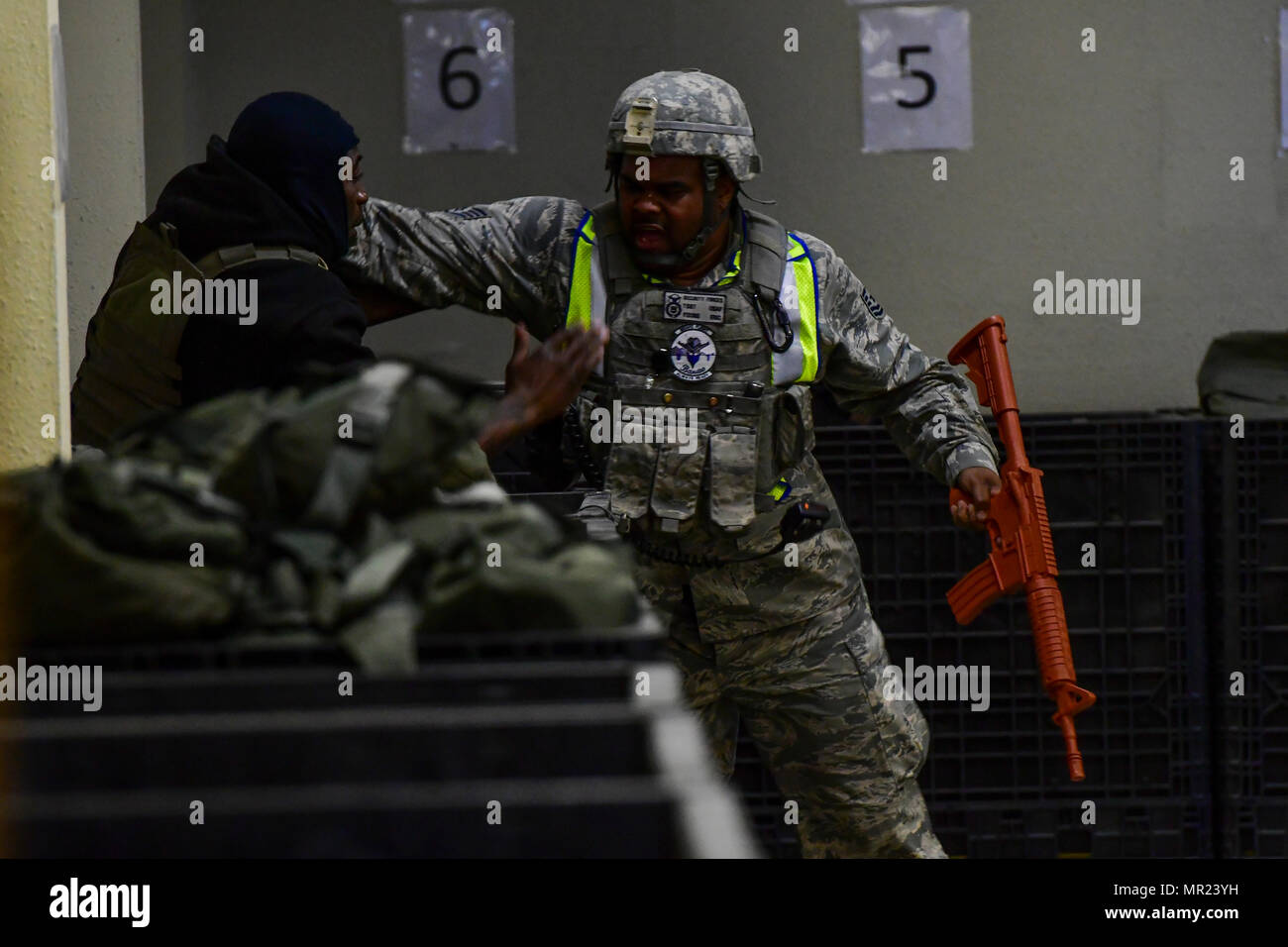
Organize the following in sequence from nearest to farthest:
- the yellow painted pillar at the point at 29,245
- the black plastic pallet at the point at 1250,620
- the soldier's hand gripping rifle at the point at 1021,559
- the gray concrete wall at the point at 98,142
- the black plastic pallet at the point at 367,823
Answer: the black plastic pallet at the point at 367,823 → the yellow painted pillar at the point at 29,245 → the soldier's hand gripping rifle at the point at 1021,559 → the gray concrete wall at the point at 98,142 → the black plastic pallet at the point at 1250,620

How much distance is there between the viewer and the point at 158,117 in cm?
487

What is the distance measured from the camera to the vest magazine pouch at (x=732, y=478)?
3.45m

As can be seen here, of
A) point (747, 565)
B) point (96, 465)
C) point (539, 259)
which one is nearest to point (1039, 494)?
point (747, 565)

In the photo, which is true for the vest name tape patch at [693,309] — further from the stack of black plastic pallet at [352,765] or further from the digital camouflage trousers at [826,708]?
the stack of black plastic pallet at [352,765]

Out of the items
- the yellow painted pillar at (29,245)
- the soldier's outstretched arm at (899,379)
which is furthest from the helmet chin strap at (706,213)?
the yellow painted pillar at (29,245)

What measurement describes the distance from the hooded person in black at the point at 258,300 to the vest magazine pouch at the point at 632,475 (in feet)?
2.05

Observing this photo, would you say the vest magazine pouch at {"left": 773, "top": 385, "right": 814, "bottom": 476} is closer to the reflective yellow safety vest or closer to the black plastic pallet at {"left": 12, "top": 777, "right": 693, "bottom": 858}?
the reflective yellow safety vest

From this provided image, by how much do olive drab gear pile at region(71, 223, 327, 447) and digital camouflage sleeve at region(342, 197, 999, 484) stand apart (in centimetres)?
59

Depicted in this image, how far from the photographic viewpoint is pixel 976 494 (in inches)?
139

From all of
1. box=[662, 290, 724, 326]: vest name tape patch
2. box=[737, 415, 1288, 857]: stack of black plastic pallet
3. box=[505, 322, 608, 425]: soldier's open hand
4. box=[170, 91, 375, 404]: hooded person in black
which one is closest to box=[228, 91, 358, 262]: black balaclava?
box=[170, 91, 375, 404]: hooded person in black

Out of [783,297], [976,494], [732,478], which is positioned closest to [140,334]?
[732,478]

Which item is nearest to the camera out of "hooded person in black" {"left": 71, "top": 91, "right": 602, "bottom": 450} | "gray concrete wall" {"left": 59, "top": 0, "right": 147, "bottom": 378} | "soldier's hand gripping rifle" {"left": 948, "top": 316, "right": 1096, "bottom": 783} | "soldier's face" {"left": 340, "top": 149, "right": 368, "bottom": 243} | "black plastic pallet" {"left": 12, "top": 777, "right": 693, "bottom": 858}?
"black plastic pallet" {"left": 12, "top": 777, "right": 693, "bottom": 858}

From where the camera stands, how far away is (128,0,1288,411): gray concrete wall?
500cm
